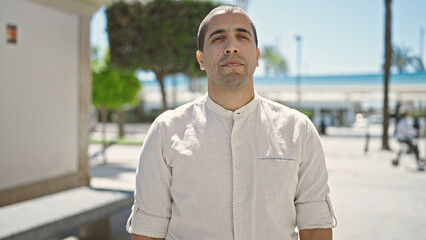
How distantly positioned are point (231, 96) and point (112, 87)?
58.0 feet

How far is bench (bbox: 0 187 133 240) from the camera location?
3.51 meters

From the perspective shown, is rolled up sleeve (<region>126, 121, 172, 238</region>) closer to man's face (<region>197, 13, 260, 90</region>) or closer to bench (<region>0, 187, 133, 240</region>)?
man's face (<region>197, 13, 260, 90</region>)

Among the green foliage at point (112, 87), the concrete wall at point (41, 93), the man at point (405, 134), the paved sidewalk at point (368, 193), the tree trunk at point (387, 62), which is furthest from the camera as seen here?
the green foliage at point (112, 87)

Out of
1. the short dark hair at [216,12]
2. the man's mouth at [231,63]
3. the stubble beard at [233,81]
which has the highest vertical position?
the short dark hair at [216,12]

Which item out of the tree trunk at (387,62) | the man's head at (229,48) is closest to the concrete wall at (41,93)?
the man's head at (229,48)

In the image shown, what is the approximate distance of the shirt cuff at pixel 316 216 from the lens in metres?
1.61

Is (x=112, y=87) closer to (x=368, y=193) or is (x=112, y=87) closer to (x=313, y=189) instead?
(x=368, y=193)

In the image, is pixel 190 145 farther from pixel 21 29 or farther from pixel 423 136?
pixel 423 136

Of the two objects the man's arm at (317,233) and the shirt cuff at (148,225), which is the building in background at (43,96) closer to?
the shirt cuff at (148,225)

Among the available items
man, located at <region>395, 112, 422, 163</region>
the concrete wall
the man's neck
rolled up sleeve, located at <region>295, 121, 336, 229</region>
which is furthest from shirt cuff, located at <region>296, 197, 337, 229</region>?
man, located at <region>395, 112, 422, 163</region>

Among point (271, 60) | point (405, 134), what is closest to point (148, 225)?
point (405, 134)

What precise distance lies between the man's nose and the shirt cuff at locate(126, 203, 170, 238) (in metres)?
0.66

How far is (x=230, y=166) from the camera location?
1.55 meters

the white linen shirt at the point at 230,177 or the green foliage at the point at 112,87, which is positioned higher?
the green foliage at the point at 112,87
